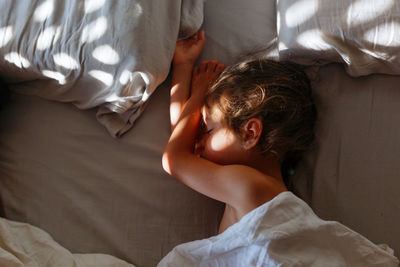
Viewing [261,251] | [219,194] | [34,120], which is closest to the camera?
[261,251]

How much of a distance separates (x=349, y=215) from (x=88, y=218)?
23.8 inches

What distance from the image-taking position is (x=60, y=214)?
0.90 metres

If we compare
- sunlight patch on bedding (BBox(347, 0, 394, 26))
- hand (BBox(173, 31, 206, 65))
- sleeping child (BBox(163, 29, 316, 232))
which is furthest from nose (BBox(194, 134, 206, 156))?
sunlight patch on bedding (BBox(347, 0, 394, 26))

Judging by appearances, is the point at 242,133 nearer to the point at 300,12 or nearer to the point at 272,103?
the point at 272,103

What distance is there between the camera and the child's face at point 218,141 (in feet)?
2.86

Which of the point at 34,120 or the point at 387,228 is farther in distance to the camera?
the point at 34,120

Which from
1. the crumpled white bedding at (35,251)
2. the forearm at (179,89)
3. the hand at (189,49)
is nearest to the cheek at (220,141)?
the forearm at (179,89)

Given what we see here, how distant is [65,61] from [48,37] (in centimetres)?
7

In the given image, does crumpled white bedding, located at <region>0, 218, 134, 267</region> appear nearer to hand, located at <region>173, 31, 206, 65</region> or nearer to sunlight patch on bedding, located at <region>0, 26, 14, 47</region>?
sunlight patch on bedding, located at <region>0, 26, 14, 47</region>

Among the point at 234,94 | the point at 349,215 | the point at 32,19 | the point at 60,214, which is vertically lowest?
the point at 60,214

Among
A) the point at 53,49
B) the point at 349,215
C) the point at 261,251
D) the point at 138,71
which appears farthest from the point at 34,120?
the point at 349,215

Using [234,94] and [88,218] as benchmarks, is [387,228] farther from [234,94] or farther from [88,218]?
[88,218]

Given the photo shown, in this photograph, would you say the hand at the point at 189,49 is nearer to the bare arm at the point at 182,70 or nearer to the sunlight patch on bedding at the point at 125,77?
the bare arm at the point at 182,70

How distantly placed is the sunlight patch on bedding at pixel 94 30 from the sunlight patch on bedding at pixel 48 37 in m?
0.06
